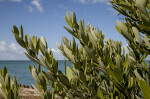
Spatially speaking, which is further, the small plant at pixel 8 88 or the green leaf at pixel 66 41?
the green leaf at pixel 66 41

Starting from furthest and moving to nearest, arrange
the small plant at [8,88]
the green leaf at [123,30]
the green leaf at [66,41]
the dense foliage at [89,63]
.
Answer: the green leaf at [66,41], the green leaf at [123,30], the dense foliage at [89,63], the small plant at [8,88]

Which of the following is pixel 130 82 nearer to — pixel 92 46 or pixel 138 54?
pixel 92 46

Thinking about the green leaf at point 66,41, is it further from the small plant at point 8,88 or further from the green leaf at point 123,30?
the small plant at point 8,88

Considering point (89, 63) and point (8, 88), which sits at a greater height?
point (89, 63)

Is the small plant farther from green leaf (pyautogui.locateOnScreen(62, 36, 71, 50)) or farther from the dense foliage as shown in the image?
green leaf (pyautogui.locateOnScreen(62, 36, 71, 50))

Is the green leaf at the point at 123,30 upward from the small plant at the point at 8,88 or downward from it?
upward

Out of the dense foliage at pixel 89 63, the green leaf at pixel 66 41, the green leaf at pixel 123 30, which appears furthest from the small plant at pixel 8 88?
the green leaf at pixel 123 30

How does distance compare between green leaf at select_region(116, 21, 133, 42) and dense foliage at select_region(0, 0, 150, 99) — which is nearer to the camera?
dense foliage at select_region(0, 0, 150, 99)

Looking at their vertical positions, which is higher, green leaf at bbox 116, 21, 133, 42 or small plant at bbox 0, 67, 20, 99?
green leaf at bbox 116, 21, 133, 42

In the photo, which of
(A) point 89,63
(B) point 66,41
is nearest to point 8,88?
(B) point 66,41

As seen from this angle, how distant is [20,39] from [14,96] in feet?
1.65

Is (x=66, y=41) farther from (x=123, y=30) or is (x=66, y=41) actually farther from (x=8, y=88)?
(x=8, y=88)

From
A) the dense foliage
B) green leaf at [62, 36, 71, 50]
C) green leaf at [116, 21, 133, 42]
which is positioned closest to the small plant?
the dense foliage

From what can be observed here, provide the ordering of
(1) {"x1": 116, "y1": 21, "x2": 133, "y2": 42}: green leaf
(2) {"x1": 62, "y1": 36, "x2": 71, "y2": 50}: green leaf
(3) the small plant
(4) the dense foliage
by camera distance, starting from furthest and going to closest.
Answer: (2) {"x1": 62, "y1": 36, "x2": 71, "y2": 50}: green leaf < (1) {"x1": 116, "y1": 21, "x2": 133, "y2": 42}: green leaf < (4) the dense foliage < (3) the small plant
